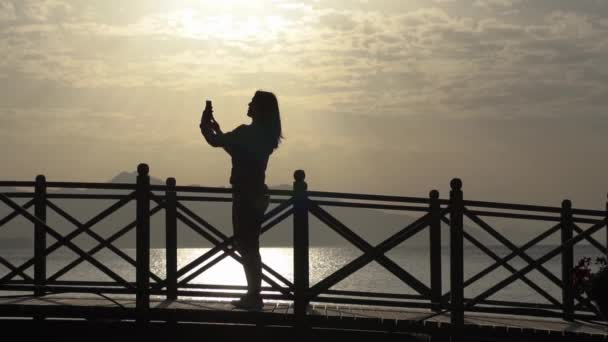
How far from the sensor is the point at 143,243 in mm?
10453

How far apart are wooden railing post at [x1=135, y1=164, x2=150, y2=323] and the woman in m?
0.96

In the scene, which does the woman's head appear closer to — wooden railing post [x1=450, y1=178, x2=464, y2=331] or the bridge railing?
A: the bridge railing

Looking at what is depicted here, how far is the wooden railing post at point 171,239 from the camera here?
10.5 m

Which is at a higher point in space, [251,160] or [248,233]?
[251,160]

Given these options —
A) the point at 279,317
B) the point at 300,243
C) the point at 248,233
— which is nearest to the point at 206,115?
the point at 248,233

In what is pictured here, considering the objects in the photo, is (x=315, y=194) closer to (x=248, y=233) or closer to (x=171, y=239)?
(x=248, y=233)

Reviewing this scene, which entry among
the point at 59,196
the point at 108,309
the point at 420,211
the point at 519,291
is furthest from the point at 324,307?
the point at 519,291

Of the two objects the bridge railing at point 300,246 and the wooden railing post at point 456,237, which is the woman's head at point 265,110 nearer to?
the bridge railing at point 300,246

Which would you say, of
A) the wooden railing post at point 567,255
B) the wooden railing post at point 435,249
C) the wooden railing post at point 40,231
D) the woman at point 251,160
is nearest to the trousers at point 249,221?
the woman at point 251,160

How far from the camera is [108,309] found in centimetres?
1024

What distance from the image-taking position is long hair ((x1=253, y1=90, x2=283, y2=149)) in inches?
396

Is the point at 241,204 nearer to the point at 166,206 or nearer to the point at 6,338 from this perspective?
the point at 166,206

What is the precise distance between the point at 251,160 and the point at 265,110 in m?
0.60

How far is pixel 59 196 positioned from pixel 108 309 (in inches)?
66.6
